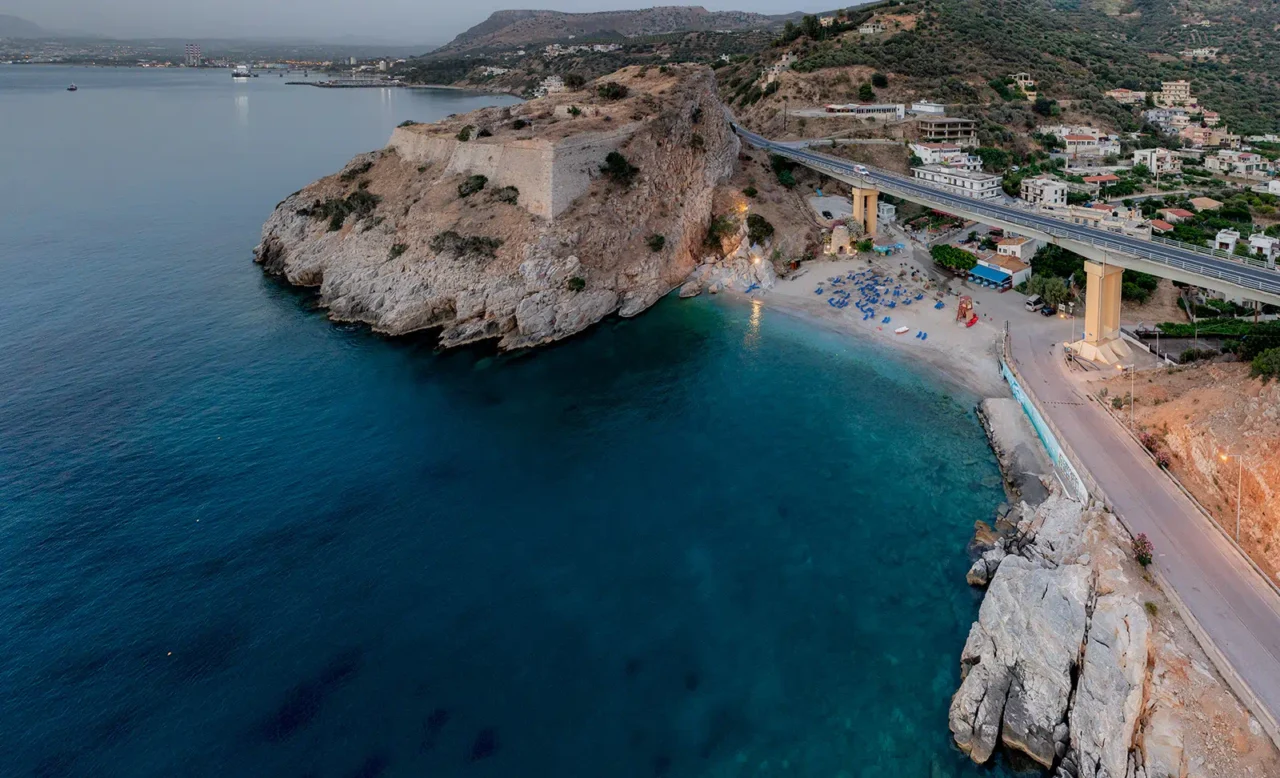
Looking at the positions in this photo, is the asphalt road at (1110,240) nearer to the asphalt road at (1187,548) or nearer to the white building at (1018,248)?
the white building at (1018,248)

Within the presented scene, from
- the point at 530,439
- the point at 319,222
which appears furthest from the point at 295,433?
the point at 319,222

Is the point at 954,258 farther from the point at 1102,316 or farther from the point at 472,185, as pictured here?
the point at 472,185

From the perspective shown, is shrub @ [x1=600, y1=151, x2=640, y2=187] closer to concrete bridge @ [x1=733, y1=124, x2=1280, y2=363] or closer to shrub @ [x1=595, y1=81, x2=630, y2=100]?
shrub @ [x1=595, y1=81, x2=630, y2=100]

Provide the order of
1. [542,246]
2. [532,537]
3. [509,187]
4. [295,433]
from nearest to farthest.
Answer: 1. [532,537]
2. [295,433]
3. [542,246]
4. [509,187]

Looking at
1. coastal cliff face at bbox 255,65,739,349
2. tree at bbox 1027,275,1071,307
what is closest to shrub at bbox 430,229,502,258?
coastal cliff face at bbox 255,65,739,349

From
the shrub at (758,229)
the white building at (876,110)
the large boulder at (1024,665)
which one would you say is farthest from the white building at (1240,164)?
the large boulder at (1024,665)

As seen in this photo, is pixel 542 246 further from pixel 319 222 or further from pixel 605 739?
pixel 605 739
